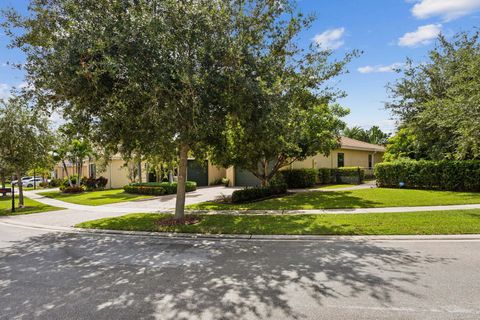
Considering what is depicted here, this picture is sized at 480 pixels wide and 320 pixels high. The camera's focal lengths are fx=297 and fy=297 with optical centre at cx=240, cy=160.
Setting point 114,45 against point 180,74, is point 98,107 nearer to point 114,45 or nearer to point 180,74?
point 114,45

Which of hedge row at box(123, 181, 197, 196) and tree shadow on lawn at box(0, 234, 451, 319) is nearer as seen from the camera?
tree shadow on lawn at box(0, 234, 451, 319)

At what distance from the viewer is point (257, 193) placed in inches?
645

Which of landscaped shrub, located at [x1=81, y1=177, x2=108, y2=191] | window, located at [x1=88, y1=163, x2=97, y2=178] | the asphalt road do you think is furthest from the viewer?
window, located at [x1=88, y1=163, x2=97, y2=178]

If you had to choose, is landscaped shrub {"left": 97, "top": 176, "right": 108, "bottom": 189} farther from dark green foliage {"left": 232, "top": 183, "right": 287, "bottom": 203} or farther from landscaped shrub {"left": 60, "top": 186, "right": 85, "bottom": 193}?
dark green foliage {"left": 232, "top": 183, "right": 287, "bottom": 203}

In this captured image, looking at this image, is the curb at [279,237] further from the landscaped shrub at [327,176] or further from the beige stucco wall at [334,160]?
the landscaped shrub at [327,176]

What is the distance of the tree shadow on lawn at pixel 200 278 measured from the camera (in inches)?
167

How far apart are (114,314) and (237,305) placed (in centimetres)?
169

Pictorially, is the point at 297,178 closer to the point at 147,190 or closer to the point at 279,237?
the point at 147,190

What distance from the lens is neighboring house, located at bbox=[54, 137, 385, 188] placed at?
25.3m

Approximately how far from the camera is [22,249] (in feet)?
26.3

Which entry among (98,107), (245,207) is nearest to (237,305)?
(98,107)

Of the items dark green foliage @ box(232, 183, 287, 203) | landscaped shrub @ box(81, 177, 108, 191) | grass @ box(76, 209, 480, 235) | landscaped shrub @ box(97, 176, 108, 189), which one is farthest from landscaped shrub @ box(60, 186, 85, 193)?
dark green foliage @ box(232, 183, 287, 203)

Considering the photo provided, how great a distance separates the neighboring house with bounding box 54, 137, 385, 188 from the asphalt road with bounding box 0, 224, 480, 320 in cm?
1534

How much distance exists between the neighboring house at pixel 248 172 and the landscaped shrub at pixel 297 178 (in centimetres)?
137
